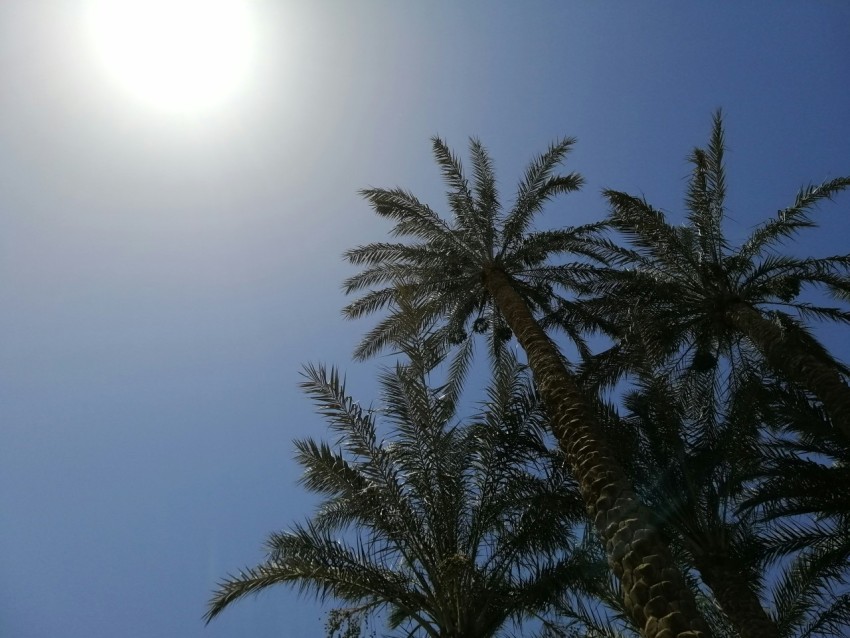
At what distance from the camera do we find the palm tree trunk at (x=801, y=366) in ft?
27.6

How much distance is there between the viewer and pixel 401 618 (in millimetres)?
9633

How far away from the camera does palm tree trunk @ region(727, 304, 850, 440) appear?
8398 mm

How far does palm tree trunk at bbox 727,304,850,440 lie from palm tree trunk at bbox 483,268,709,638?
4050mm

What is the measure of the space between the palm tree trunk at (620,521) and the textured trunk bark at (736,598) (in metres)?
3.72

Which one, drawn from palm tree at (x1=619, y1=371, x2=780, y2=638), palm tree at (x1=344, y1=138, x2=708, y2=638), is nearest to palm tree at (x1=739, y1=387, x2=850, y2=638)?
palm tree at (x1=619, y1=371, x2=780, y2=638)

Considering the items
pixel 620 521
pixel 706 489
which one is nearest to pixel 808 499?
pixel 706 489

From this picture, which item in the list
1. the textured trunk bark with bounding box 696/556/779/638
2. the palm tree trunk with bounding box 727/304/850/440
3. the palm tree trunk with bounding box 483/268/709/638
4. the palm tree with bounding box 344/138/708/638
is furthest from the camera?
the palm tree with bounding box 344/138/708/638

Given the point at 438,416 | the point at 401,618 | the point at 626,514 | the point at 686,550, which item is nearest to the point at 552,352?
the point at 438,416

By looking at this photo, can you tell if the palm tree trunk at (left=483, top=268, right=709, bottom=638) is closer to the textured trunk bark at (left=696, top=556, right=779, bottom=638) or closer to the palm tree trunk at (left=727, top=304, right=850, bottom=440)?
the textured trunk bark at (left=696, top=556, right=779, bottom=638)

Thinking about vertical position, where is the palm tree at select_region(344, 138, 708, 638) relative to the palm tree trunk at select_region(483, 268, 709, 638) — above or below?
above

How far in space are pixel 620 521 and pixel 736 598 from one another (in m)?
4.22

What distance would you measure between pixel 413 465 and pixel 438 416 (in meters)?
0.82

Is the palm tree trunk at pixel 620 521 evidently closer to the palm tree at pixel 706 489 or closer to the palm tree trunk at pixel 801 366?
the palm tree at pixel 706 489


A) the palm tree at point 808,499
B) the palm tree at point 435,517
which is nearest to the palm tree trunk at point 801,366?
the palm tree at point 808,499
